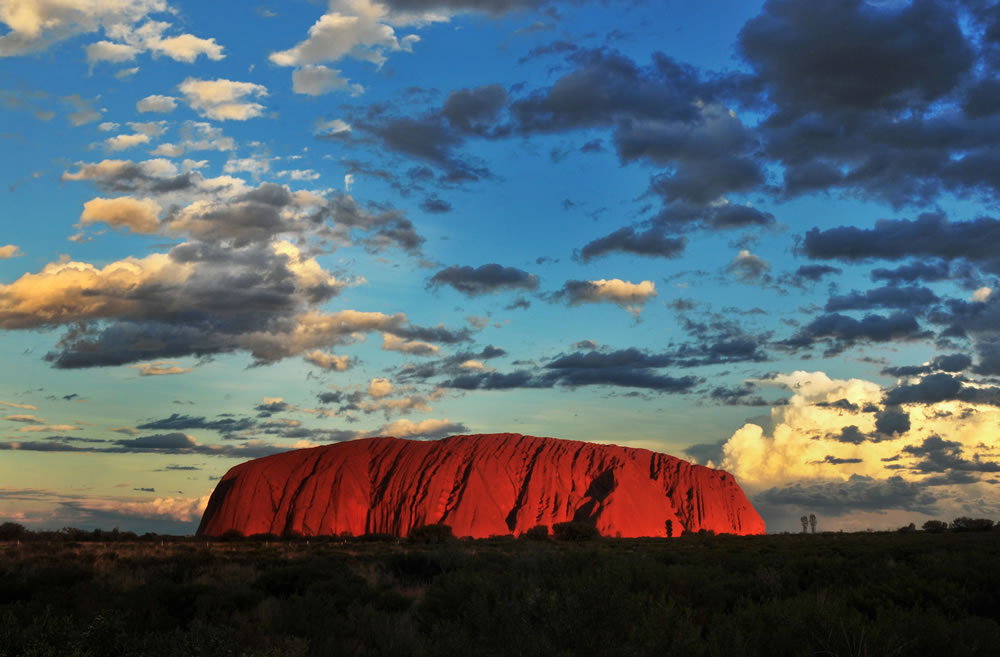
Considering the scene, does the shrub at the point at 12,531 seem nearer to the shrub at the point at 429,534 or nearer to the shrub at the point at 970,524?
the shrub at the point at 429,534

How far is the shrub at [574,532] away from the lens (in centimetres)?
6153

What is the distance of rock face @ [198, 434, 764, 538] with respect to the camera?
219ft

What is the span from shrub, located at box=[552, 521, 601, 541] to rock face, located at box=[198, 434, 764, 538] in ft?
13.1

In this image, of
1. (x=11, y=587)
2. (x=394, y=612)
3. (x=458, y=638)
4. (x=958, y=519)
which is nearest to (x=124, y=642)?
(x=458, y=638)

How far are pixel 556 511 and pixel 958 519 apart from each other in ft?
114

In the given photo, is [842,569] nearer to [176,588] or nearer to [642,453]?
[176,588]

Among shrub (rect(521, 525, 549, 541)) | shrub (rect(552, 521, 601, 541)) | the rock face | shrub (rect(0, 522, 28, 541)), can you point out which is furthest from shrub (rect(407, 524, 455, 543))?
shrub (rect(0, 522, 28, 541))

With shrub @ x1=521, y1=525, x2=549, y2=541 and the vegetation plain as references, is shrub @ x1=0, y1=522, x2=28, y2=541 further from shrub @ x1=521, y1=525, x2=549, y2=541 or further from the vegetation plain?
the vegetation plain

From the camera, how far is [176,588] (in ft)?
42.3

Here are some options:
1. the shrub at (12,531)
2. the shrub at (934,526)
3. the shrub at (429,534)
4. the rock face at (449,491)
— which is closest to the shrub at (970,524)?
the shrub at (934,526)

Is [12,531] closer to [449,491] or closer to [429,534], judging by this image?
[429,534]

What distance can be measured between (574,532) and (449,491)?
13.1 meters

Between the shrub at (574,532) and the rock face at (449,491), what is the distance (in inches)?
157

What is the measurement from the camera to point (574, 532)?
61906 mm
